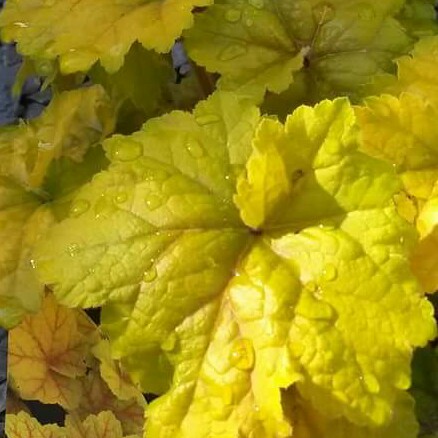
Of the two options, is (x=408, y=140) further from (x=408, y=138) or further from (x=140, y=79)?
(x=140, y=79)

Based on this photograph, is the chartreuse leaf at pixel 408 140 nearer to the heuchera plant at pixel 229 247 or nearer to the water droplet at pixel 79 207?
the heuchera plant at pixel 229 247

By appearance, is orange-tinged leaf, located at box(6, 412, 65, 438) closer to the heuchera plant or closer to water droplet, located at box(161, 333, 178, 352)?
the heuchera plant

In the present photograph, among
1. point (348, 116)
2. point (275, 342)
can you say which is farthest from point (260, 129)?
point (275, 342)

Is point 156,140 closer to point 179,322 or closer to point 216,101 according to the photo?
point 216,101

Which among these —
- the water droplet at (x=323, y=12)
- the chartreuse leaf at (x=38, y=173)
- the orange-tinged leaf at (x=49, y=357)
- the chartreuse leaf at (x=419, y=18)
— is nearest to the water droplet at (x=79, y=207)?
the chartreuse leaf at (x=38, y=173)

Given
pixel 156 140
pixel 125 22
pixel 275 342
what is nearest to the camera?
pixel 275 342

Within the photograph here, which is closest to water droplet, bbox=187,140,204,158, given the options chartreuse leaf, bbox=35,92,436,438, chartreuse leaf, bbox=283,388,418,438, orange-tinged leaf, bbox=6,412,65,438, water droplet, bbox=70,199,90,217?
chartreuse leaf, bbox=35,92,436,438

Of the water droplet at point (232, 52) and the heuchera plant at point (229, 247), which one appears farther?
the water droplet at point (232, 52)
